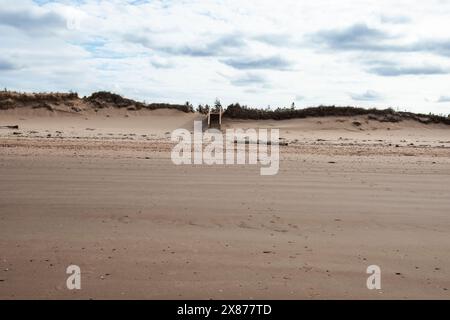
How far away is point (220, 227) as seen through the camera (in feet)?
21.7

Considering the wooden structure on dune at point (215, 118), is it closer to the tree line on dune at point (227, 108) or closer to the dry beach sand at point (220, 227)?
the tree line on dune at point (227, 108)

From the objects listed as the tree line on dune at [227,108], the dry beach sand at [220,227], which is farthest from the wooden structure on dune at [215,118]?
the dry beach sand at [220,227]

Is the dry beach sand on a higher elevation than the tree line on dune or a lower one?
lower

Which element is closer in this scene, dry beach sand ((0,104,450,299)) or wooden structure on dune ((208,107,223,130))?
dry beach sand ((0,104,450,299))

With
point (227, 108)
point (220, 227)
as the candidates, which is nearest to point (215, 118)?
point (227, 108)

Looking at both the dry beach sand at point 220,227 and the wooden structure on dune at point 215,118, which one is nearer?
the dry beach sand at point 220,227

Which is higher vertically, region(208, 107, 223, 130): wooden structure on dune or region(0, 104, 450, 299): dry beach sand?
region(208, 107, 223, 130): wooden structure on dune

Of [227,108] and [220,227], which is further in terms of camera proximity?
[227,108]

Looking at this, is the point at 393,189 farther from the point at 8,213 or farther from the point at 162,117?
the point at 162,117

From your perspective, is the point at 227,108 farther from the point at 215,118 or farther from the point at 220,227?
the point at 220,227

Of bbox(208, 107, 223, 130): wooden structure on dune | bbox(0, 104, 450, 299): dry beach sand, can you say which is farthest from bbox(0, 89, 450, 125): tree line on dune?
bbox(0, 104, 450, 299): dry beach sand

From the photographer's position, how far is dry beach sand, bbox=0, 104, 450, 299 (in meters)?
4.88

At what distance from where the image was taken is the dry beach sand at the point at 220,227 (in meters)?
4.88

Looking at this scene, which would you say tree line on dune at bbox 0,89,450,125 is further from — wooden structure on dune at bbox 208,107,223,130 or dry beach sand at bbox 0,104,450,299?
dry beach sand at bbox 0,104,450,299
